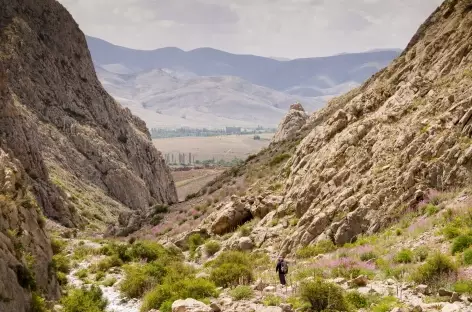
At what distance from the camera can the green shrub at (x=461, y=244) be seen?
16.0 metres

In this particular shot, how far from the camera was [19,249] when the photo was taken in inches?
752

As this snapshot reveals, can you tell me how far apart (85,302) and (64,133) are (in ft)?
177

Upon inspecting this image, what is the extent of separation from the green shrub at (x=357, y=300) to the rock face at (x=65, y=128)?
1561 inches

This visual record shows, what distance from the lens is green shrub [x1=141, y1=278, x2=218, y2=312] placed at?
60.1ft

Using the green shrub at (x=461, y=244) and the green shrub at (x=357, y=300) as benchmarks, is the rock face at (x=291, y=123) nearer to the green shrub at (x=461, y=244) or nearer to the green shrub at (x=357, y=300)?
the green shrub at (x=461, y=244)

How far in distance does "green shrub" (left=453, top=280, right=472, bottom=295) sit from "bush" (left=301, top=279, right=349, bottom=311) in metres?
3.09

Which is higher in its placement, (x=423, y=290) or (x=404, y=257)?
(x=404, y=257)

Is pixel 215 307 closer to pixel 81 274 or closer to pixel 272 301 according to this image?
pixel 272 301

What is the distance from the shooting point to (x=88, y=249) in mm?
36125

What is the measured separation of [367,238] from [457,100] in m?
8.32

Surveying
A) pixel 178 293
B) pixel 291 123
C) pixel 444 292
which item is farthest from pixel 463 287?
pixel 291 123

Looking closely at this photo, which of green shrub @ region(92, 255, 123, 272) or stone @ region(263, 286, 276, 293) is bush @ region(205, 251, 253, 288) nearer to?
stone @ region(263, 286, 276, 293)

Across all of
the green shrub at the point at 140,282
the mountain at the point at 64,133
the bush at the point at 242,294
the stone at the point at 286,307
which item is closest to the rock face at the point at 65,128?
the mountain at the point at 64,133

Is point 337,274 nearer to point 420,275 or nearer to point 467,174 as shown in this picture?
point 420,275
